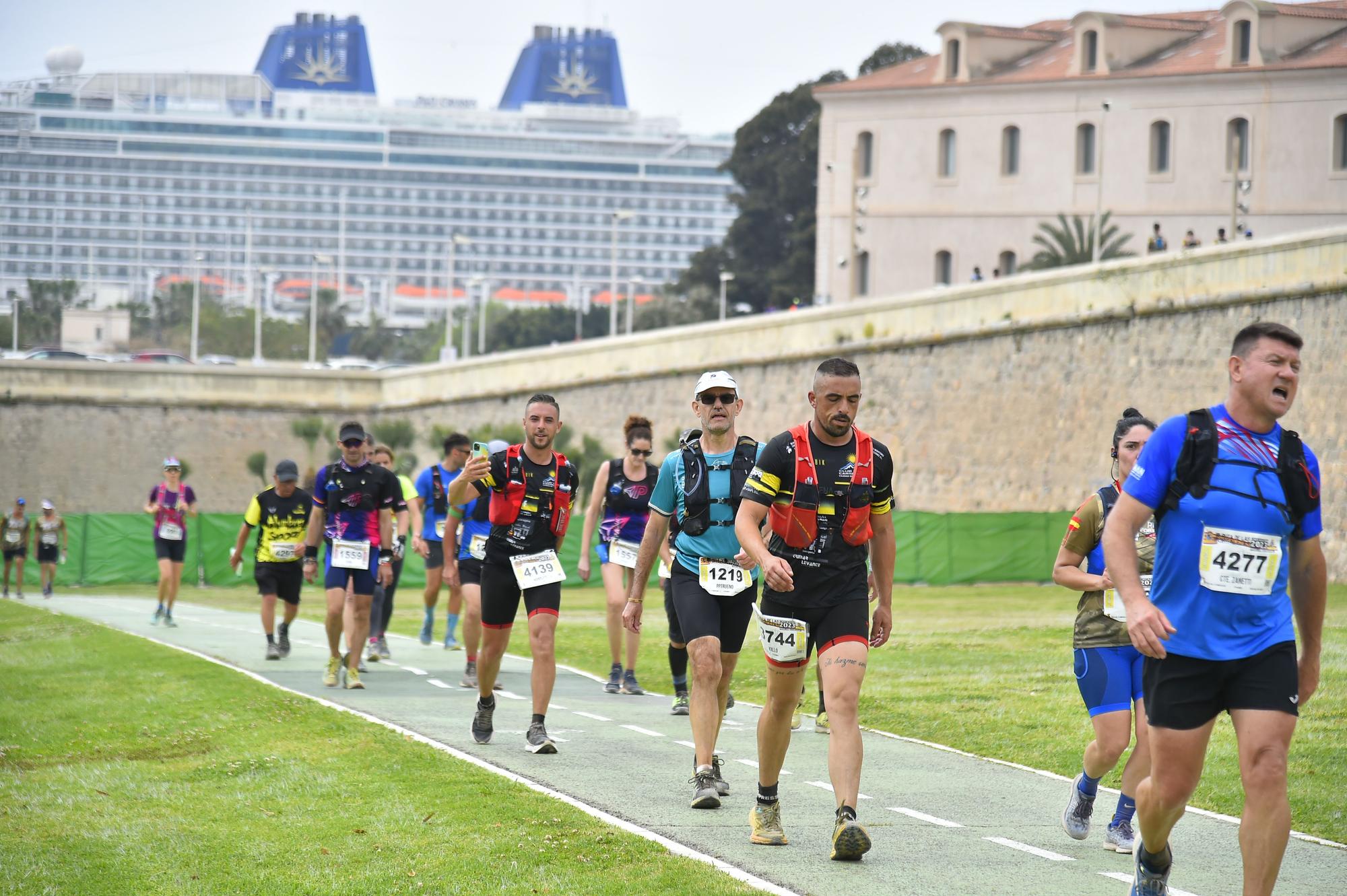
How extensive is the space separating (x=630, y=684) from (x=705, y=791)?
17.0ft

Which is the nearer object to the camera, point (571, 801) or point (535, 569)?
point (571, 801)

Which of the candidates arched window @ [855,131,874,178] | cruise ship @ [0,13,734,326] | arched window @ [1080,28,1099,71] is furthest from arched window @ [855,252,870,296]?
cruise ship @ [0,13,734,326]

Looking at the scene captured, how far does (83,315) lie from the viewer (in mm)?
112812

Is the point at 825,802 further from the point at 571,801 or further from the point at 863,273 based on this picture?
the point at 863,273

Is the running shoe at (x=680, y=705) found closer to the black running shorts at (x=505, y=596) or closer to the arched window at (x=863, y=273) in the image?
the black running shorts at (x=505, y=596)

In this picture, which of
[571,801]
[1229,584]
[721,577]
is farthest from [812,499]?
[571,801]

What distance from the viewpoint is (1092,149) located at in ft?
203

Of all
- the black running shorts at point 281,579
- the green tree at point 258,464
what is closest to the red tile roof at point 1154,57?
the green tree at point 258,464

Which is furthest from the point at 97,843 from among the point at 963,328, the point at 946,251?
the point at 946,251

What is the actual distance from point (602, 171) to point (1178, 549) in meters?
180

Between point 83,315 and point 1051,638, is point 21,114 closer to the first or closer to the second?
point 83,315

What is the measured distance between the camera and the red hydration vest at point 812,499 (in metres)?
7.05

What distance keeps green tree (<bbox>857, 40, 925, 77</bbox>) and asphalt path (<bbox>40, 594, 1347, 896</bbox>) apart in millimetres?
67853

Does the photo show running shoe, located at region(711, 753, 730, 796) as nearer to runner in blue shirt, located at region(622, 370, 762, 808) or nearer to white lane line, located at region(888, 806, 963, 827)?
runner in blue shirt, located at region(622, 370, 762, 808)
